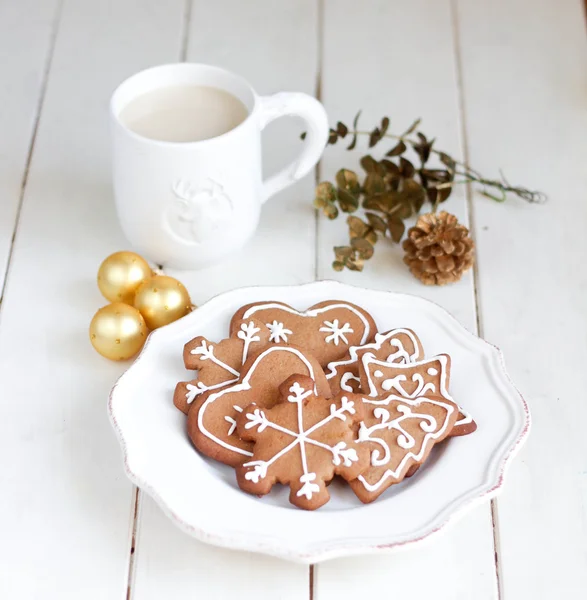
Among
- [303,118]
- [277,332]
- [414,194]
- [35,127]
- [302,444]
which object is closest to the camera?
[302,444]

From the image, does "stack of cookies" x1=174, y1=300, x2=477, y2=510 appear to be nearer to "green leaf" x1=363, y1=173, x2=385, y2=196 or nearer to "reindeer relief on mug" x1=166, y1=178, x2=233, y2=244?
"reindeer relief on mug" x1=166, y1=178, x2=233, y2=244

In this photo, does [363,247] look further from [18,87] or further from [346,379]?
[18,87]

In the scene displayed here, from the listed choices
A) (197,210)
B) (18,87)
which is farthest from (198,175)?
(18,87)

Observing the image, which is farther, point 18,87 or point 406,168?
point 18,87

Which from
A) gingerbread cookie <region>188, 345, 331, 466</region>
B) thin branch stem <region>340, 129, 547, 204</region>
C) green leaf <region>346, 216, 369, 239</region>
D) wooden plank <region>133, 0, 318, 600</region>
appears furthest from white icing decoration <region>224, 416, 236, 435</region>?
thin branch stem <region>340, 129, 547, 204</region>

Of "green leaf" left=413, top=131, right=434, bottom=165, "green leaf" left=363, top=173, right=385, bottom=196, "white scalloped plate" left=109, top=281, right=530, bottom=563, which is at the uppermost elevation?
"green leaf" left=413, top=131, right=434, bottom=165

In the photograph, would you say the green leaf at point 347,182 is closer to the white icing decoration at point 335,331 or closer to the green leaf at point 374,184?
the green leaf at point 374,184

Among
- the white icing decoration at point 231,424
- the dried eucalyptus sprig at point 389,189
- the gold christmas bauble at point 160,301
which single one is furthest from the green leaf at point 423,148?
the white icing decoration at point 231,424
